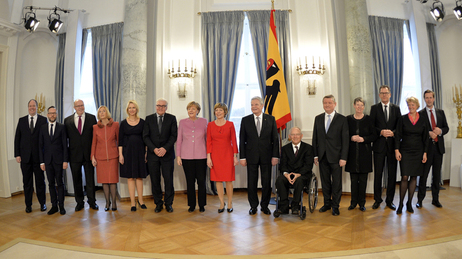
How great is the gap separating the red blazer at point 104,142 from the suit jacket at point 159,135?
49 cm

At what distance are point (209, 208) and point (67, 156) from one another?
2.16m

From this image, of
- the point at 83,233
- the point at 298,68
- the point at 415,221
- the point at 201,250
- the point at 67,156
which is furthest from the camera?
the point at 298,68

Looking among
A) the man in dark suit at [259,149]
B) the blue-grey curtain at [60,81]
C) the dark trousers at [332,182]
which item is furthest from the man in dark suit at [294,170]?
the blue-grey curtain at [60,81]

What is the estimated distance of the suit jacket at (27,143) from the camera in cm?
442

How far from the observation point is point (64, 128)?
4379mm

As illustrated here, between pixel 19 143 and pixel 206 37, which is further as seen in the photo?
pixel 206 37

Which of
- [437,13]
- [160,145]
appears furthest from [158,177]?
[437,13]

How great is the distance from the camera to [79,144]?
441 centimetres

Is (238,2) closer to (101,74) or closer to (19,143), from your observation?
(101,74)

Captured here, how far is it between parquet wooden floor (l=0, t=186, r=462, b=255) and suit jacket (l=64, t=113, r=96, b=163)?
0.78 metres

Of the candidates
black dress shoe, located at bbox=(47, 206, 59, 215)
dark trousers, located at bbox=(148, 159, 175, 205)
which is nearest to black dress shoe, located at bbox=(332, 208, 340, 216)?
dark trousers, located at bbox=(148, 159, 175, 205)

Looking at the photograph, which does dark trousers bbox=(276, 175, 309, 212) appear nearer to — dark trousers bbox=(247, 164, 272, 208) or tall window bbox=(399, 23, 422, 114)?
dark trousers bbox=(247, 164, 272, 208)

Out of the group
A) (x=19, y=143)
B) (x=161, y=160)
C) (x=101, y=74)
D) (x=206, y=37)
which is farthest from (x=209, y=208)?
(x=101, y=74)

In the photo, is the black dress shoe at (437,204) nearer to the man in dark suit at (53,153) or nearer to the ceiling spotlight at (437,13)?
the ceiling spotlight at (437,13)
